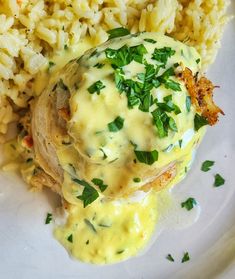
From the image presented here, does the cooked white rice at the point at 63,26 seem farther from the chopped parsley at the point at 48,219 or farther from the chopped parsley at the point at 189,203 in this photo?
the chopped parsley at the point at 189,203

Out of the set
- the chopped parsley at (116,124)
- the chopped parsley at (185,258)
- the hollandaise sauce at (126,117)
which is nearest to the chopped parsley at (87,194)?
the hollandaise sauce at (126,117)

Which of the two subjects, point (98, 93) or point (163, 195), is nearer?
point (98, 93)

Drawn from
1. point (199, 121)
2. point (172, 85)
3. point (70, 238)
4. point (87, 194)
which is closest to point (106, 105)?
point (172, 85)

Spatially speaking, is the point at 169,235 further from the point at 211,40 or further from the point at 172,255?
the point at 211,40

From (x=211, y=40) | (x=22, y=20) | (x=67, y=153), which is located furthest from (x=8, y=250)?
(x=211, y=40)

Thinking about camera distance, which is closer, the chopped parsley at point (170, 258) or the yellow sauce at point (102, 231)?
the yellow sauce at point (102, 231)
